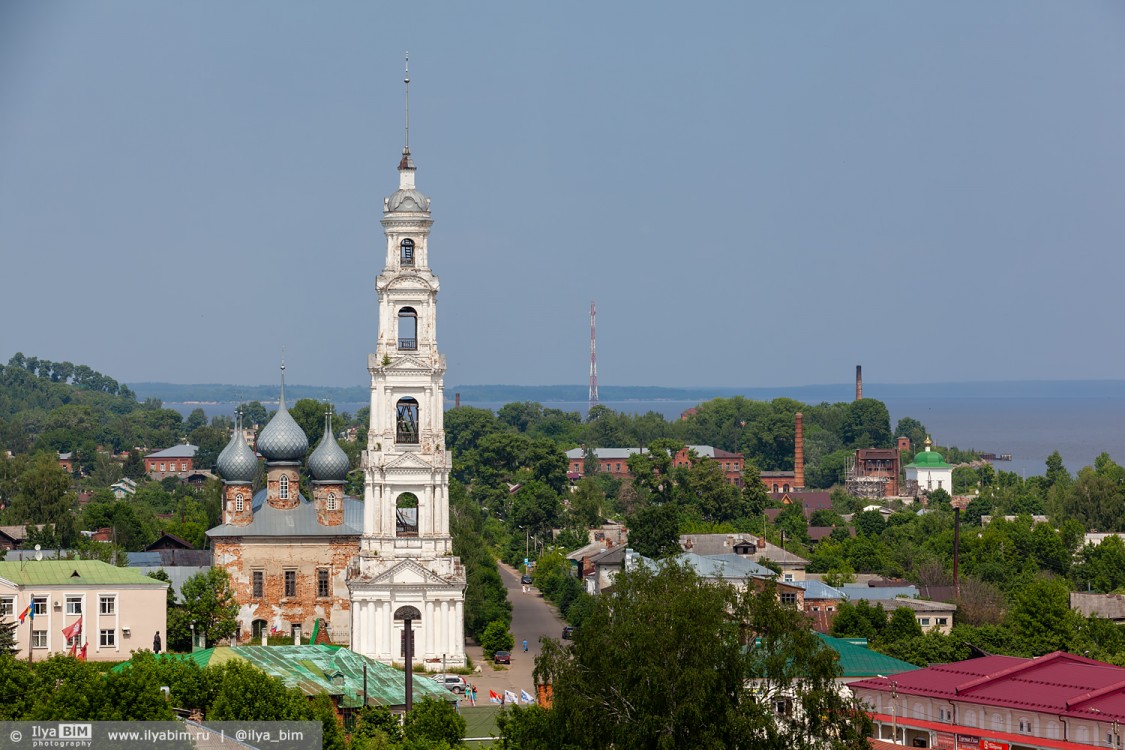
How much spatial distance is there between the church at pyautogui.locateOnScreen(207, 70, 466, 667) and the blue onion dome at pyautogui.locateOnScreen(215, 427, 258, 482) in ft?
0.14

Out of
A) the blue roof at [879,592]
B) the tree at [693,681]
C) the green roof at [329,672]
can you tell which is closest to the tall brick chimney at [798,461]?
the blue roof at [879,592]

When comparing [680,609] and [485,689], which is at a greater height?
[680,609]

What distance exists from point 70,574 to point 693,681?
2425 cm

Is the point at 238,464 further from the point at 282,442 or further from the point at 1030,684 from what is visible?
the point at 1030,684

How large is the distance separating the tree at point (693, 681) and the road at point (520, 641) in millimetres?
13378

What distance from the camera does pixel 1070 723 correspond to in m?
41.8

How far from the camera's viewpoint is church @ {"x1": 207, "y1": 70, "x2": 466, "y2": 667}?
55.8 m

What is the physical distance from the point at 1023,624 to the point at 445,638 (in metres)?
15.4

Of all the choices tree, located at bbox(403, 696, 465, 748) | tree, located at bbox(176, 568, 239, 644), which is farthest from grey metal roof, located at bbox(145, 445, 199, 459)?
tree, located at bbox(403, 696, 465, 748)

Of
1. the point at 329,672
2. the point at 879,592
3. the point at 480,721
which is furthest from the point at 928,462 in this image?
the point at 329,672

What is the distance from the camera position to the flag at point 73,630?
5356cm

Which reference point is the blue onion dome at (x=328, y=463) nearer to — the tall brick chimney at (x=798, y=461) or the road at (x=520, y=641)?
the road at (x=520, y=641)

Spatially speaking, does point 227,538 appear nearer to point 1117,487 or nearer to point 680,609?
point 680,609

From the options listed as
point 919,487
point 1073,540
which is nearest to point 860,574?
point 1073,540
